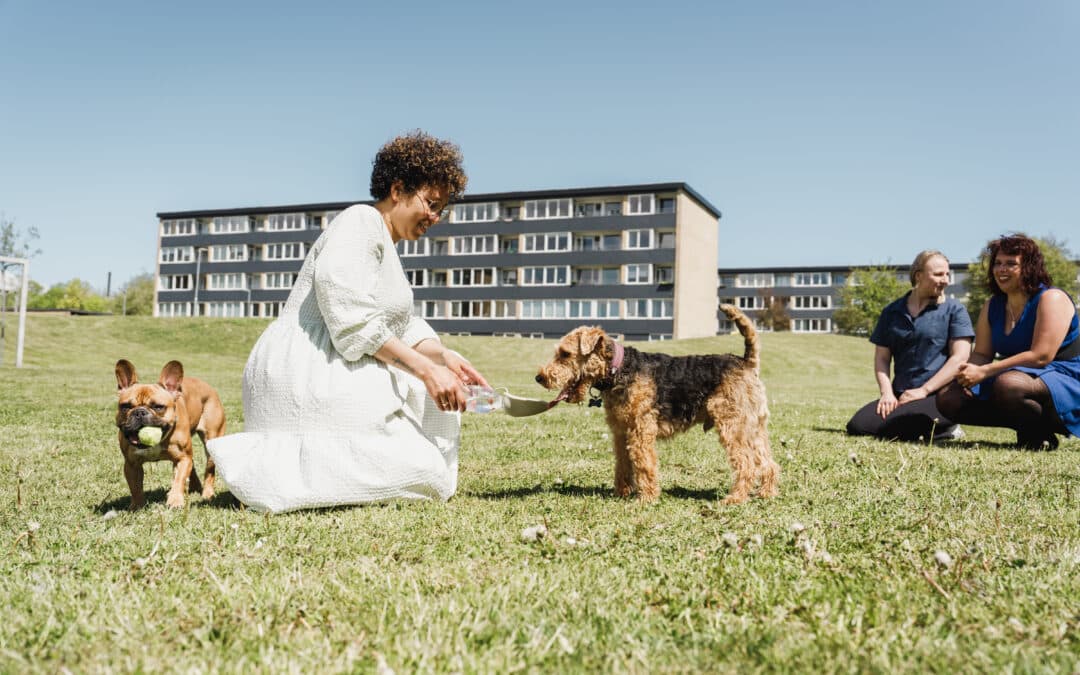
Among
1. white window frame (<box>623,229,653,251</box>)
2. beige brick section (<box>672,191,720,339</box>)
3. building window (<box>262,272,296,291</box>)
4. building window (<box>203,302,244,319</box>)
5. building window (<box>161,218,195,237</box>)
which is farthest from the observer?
building window (<box>161,218,195,237</box>)

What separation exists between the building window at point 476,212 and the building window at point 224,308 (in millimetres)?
28356

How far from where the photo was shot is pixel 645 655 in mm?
2221

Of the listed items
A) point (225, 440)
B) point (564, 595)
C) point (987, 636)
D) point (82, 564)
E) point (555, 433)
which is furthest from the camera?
point (555, 433)

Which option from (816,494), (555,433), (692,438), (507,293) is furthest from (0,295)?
(507,293)

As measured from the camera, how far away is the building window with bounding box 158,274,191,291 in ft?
276

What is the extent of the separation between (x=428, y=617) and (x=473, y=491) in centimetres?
277

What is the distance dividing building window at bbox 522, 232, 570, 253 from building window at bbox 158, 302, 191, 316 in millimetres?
41791

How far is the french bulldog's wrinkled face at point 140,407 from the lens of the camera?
184 inches

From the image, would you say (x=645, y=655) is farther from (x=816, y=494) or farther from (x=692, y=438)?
(x=692, y=438)

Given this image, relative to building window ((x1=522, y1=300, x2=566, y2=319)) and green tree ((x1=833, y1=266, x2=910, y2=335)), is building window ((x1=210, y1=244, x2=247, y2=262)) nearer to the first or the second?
building window ((x1=522, y1=300, x2=566, y2=319))

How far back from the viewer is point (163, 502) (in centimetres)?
505

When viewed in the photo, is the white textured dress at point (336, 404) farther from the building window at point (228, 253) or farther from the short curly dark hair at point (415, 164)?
the building window at point (228, 253)

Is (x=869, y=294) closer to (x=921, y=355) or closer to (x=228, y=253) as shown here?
(x=921, y=355)

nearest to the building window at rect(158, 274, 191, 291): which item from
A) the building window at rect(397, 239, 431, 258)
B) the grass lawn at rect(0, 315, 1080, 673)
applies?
the building window at rect(397, 239, 431, 258)
